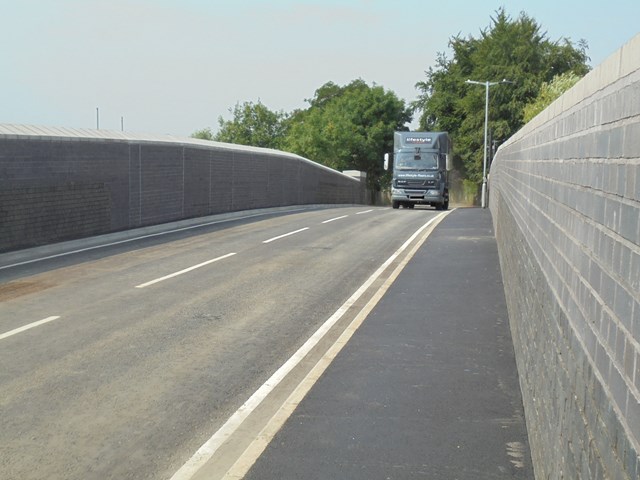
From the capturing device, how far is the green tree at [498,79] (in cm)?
6938

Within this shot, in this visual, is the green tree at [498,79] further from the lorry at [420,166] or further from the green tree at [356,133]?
the lorry at [420,166]

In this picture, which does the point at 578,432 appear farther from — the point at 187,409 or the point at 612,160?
the point at 187,409

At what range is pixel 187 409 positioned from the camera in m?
7.53

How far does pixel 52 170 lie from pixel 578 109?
16356 millimetres

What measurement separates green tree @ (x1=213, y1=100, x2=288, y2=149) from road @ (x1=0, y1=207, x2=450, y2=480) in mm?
69147

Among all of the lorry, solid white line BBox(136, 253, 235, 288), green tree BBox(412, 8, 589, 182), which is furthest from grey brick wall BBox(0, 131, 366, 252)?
green tree BBox(412, 8, 589, 182)

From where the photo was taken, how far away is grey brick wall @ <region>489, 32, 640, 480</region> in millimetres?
2715

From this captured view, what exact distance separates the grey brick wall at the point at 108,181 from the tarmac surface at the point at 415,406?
9386 mm

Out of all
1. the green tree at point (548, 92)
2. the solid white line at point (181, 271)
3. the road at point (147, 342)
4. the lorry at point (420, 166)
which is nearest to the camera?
the road at point (147, 342)

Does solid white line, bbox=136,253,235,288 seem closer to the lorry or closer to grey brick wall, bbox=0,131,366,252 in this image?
grey brick wall, bbox=0,131,366,252

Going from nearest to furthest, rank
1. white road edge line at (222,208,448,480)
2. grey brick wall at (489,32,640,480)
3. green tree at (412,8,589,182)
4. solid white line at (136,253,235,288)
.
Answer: grey brick wall at (489,32,640,480), white road edge line at (222,208,448,480), solid white line at (136,253,235,288), green tree at (412,8,589,182)

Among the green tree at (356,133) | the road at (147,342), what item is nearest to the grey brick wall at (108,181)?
the road at (147,342)

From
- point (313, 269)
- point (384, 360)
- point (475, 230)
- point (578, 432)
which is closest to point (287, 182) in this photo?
point (475, 230)

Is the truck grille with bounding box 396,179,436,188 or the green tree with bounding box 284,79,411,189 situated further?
the green tree with bounding box 284,79,411,189
